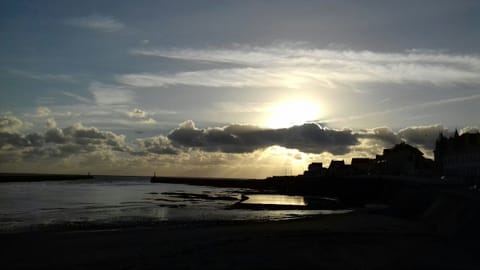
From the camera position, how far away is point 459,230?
2409 cm

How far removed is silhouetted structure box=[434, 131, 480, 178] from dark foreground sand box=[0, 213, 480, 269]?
2237 inches

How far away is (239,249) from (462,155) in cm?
7647

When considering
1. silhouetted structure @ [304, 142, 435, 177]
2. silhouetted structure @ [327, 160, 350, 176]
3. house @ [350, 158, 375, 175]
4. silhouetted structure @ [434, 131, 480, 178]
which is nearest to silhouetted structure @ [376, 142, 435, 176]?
silhouetted structure @ [304, 142, 435, 177]

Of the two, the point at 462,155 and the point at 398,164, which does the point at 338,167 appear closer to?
the point at 398,164

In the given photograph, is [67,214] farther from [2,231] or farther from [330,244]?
[330,244]

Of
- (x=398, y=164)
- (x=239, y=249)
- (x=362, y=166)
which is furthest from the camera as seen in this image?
(x=362, y=166)

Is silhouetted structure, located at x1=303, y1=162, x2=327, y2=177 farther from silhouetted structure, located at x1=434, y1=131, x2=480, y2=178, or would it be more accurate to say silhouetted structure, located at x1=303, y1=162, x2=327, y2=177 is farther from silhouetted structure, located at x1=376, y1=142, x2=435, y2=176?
silhouetted structure, located at x1=434, y1=131, x2=480, y2=178

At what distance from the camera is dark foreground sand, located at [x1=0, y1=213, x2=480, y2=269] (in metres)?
17.5

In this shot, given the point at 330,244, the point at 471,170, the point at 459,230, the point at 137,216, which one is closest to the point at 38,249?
the point at 330,244

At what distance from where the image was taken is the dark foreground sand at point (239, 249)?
57.5 feet

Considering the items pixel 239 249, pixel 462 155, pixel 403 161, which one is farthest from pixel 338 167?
pixel 239 249

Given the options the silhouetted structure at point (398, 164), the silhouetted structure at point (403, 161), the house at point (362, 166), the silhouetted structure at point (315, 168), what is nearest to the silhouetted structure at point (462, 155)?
the silhouetted structure at point (398, 164)

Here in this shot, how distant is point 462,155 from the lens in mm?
84938

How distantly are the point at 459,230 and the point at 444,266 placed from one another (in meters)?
7.51
